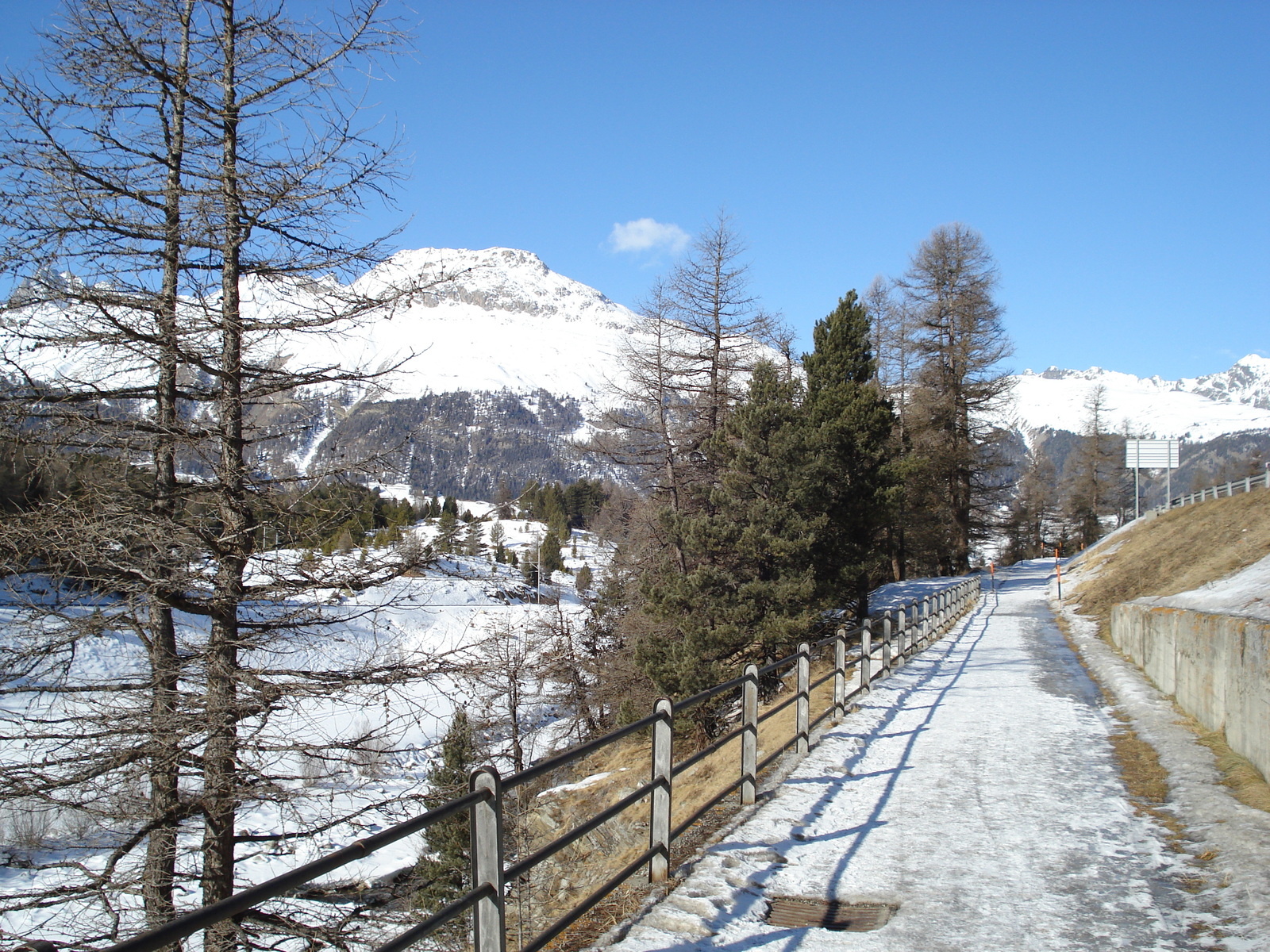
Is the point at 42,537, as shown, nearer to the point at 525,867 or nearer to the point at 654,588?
the point at 525,867

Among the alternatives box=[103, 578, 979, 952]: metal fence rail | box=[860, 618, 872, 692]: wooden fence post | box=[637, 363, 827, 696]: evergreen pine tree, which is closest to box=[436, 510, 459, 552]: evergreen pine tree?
box=[103, 578, 979, 952]: metal fence rail

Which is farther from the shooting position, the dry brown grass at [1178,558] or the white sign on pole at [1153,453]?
the white sign on pole at [1153,453]

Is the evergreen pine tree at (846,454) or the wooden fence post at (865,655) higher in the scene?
the evergreen pine tree at (846,454)

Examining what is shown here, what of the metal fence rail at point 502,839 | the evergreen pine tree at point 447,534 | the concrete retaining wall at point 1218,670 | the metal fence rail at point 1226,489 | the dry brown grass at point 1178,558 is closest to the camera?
the metal fence rail at point 502,839

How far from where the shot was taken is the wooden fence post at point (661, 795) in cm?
516

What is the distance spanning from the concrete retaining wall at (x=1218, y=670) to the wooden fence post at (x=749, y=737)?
14.0 ft

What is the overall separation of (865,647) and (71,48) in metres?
11.2

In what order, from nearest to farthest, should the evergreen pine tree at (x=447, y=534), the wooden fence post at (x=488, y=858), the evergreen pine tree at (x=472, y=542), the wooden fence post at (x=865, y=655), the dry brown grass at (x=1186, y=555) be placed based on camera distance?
the wooden fence post at (x=488, y=858) → the evergreen pine tree at (x=447, y=534) → the evergreen pine tree at (x=472, y=542) → the wooden fence post at (x=865, y=655) → the dry brown grass at (x=1186, y=555)

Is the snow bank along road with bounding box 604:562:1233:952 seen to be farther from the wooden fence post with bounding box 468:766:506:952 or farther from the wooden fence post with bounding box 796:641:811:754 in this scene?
the wooden fence post with bounding box 468:766:506:952

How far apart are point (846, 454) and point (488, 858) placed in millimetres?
19715

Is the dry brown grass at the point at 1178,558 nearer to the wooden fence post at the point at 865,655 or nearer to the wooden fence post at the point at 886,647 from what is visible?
the wooden fence post at the point at 865,655

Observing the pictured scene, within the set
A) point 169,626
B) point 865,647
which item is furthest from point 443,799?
point 865,647

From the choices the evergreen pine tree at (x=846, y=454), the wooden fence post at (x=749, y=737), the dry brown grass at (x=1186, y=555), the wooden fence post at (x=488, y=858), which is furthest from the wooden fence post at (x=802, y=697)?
the dry brown grass at (x=1186, y=555)

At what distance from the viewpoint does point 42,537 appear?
620 centimetres
